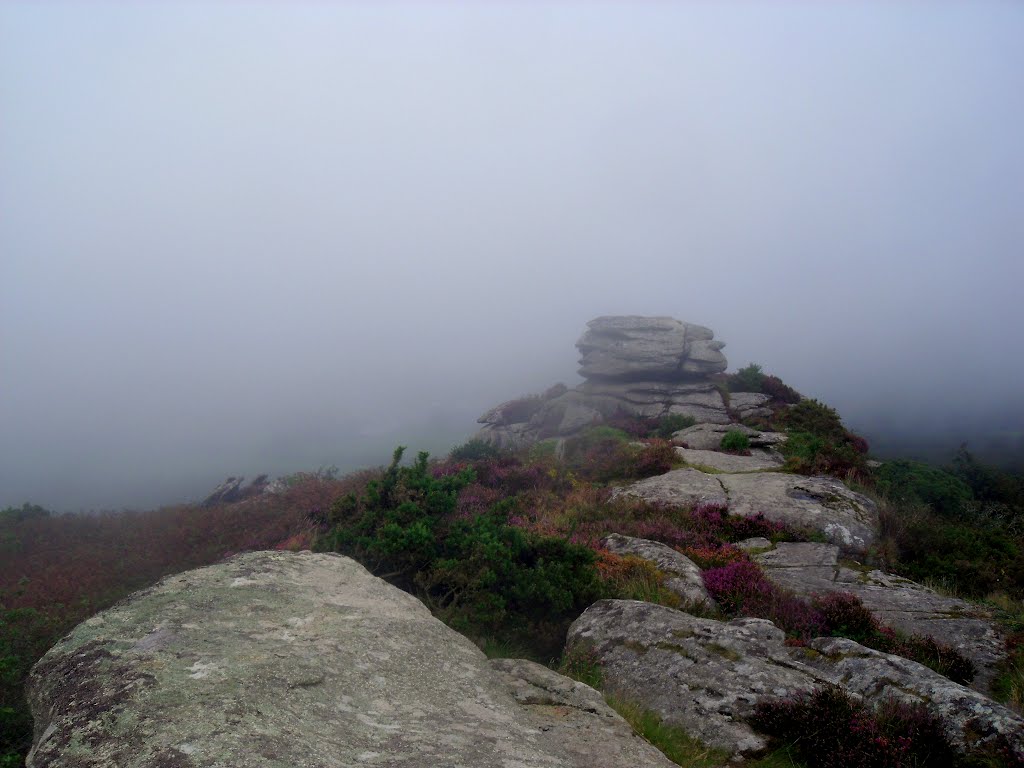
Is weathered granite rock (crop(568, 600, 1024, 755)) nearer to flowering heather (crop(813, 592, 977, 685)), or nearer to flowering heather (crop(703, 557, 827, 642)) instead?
flowering heather (crop(703, 557, 827, 642))

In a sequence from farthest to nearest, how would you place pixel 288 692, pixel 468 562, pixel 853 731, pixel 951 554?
pixel 951 554 < pixel 468 562 < pixel 853 731 < pixel 288 692

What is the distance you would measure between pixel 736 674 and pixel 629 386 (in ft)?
100

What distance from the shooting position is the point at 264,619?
416 cm

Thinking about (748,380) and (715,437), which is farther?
(748,380)

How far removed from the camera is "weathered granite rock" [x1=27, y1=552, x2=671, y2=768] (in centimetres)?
263

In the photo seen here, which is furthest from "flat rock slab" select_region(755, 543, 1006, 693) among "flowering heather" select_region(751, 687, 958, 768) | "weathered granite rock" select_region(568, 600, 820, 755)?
"weathered granite rock" select_region(568, 600, 820, 755)

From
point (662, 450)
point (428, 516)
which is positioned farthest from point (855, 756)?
point (662, 450)

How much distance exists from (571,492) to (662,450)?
422 cm

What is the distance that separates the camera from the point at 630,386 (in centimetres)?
3516

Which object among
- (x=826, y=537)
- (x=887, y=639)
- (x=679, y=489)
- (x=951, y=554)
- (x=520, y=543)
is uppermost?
(x=520, y=543)

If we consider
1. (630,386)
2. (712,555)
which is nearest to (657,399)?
(630,386)

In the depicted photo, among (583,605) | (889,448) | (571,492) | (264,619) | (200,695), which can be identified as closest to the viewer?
(200,695)

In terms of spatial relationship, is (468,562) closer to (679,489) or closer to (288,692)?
(288,692)

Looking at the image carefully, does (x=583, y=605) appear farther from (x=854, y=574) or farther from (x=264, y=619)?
(x=854, y=574)
